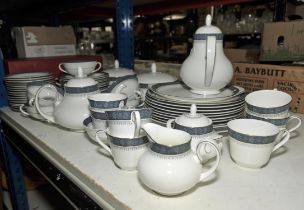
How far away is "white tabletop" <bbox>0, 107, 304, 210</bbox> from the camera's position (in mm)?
459

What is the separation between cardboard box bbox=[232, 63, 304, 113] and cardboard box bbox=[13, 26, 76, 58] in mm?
866

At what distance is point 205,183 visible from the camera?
0.52m

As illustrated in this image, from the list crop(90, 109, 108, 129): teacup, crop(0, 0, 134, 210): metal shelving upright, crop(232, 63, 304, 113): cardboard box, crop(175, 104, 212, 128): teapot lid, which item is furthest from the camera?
crop(0, 0, 134, 210): metal shelving upright

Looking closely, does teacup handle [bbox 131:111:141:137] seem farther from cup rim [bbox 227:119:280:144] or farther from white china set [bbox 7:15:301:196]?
cup rim [bbox 227:119:280:144]

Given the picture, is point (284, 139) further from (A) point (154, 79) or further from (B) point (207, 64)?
(A) point (154, 79)

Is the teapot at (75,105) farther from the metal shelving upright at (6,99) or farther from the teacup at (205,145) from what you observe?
the metal shelving upright at (6,99)

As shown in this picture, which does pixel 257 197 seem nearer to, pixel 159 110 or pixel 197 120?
pixel 197 120

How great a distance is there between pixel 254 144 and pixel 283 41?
0.64m

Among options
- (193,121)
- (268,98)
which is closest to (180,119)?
(193,121)

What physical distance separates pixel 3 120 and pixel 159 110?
27.5 inches

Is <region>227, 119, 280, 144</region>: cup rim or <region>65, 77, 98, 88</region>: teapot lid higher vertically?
<region>65, 77, 98, 88</region>: teapot lid

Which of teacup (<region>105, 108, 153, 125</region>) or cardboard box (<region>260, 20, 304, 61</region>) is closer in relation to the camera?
teacup (<region>105, 108, 153, 125</region>)

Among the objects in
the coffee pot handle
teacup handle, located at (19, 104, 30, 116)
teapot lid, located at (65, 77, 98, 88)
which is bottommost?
teacup handle, located at (19, 104, 30, 116)

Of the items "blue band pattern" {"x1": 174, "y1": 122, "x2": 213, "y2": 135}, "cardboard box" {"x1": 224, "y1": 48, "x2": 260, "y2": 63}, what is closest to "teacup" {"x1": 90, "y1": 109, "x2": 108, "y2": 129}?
"blue band pattern" {"x1": 174, "y1": 122, "x2": 213, "y2": 135}
